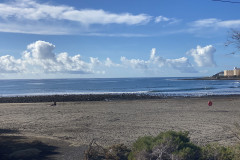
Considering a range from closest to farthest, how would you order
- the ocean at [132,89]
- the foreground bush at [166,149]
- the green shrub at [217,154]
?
the foreground bush at [166,149] < the green shrub at [217,154] < the ocean at [132,89]

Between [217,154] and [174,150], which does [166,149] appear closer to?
[174,150]

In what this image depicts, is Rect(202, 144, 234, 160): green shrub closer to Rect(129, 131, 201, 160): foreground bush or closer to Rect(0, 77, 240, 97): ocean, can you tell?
Rect(129, 131, 201, 160): foreground bush

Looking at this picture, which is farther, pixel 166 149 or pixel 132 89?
pixel 132 89

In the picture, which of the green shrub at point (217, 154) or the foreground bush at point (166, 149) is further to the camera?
the green shrub at point (217, 154)

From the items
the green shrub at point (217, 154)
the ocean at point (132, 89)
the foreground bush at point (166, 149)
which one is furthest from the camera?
the ocean at point (132, 89)

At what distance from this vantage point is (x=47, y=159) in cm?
777

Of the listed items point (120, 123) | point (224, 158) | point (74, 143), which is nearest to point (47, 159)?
point (74, 143)

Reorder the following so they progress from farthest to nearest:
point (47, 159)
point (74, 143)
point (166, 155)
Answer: point (74, 143) < point (47, 159) < point (166, 155)

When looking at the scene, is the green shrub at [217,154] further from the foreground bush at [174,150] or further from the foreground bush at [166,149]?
the foreground bush at [166,149]

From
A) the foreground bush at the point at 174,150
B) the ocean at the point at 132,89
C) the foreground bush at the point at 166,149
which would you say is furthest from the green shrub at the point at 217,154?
the ocean at the point at 132,89

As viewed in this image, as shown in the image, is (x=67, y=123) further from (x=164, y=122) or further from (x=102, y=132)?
(x=164, y=122)

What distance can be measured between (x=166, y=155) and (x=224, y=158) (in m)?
1.27

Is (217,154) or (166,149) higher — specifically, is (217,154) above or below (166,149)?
below

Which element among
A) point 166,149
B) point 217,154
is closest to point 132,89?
point 217,154
